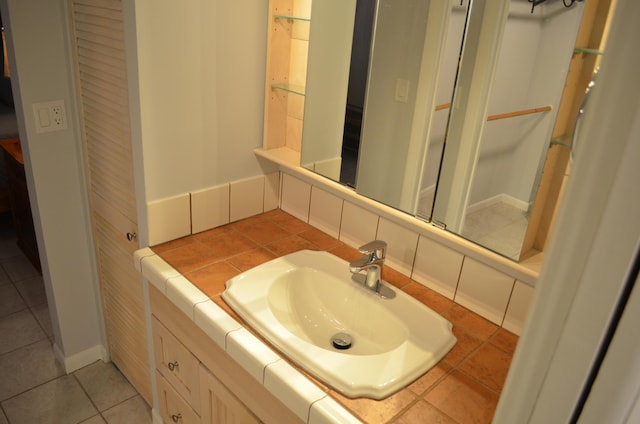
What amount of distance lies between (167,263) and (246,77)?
2.09 ft

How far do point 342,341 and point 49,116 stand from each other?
1281 mm

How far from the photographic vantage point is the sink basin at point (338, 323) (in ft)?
3.45

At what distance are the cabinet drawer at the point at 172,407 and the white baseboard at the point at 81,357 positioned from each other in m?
0.57

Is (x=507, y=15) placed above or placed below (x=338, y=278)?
above

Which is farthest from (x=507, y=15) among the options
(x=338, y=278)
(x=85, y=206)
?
(x=85, y=206)

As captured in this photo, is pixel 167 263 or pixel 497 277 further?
pixel 167 263

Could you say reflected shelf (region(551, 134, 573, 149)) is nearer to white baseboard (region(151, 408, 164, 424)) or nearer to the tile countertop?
the tile countertop

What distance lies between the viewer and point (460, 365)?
112 centimetres

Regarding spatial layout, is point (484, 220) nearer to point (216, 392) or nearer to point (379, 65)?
point (379, 65)

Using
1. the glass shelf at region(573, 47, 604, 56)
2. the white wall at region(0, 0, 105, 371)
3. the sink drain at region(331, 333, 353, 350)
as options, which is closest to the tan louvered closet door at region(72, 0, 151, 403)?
the white wall at region(0, 0, 105, 371)

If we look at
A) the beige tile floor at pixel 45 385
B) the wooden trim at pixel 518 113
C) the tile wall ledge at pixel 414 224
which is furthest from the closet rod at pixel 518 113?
the beige tile floor at pixel 45 385

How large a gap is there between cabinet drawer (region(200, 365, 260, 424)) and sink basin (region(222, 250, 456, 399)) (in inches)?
9.3

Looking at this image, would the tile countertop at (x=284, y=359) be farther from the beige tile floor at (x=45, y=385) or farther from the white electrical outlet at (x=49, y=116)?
the beige tile floor at (x=45, y=385)

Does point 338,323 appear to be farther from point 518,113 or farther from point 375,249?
point 518,113
